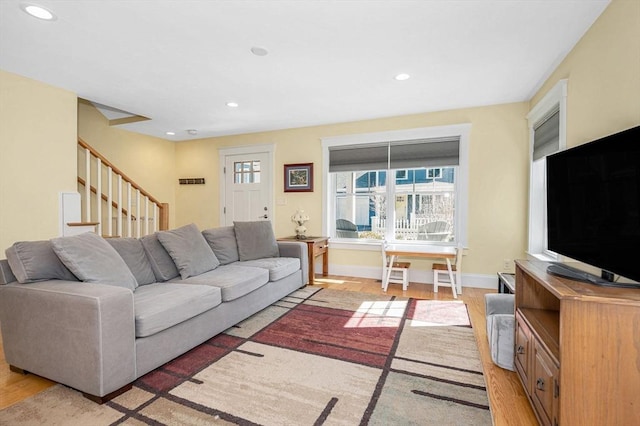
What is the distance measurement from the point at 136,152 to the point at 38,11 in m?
3.69

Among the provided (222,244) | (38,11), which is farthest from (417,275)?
(38,11)

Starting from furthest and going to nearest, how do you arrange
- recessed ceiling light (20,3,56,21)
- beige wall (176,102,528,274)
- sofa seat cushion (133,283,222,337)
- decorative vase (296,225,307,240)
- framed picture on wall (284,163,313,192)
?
1. framed picture on wall (284,163,313,192)
2. decorative vase (296,225,307,240)
3. beige wall (176,102,528,274)
4. recessed ceiling light (20,3,56,21)
5. sofa seat cushion (133,283,222,337)

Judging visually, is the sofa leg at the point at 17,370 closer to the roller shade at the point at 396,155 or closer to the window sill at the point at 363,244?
the window sill at the point at 363,244

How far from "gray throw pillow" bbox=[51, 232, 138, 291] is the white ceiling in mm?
1566

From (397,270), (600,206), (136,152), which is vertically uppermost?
(136,152)

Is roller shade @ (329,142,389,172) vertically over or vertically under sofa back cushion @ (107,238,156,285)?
over

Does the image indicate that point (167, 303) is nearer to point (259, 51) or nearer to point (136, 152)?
point (259, 51)

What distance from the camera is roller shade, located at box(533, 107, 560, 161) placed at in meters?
2.88

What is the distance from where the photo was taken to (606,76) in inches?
80.0

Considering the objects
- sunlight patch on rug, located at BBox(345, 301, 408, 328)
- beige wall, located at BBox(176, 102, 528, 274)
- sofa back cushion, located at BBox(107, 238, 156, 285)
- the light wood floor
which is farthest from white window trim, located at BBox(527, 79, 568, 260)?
sofa back cushion, located at BBox(107, 238, 156, 285)

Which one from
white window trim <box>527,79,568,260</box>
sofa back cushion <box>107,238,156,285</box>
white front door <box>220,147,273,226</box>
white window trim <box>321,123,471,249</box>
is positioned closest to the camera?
sofa back cushion <box>107,238,156,285</box>

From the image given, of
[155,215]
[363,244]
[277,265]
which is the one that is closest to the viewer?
[277,265]

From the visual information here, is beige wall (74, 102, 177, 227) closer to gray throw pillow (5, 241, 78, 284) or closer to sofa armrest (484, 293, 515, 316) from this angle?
gray throw pillow (5, 241, 78, 284)

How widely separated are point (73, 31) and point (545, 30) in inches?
139
